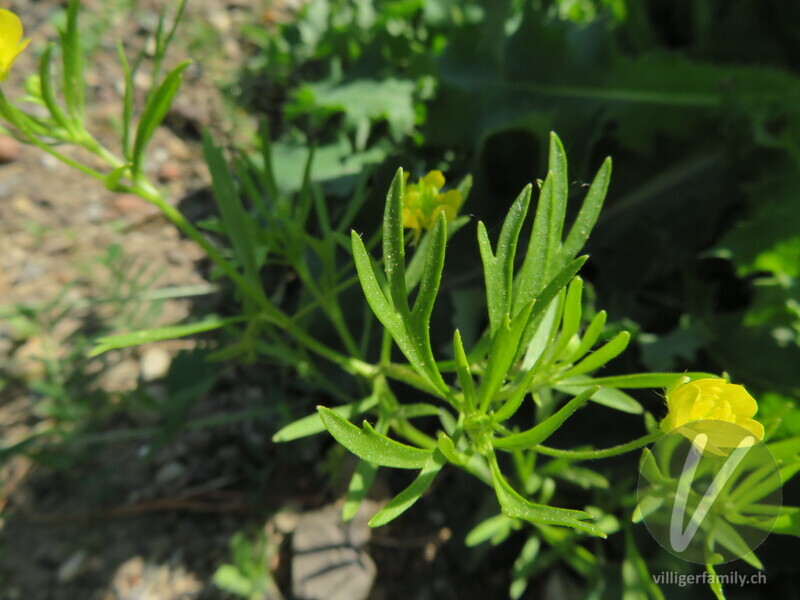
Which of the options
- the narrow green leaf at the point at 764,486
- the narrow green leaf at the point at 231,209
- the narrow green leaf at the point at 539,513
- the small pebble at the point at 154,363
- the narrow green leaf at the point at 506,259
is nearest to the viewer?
the narrow green leaf at the point at 539,513

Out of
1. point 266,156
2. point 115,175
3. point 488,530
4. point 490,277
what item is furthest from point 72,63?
point 488,530

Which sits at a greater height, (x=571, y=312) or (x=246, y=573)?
(x=571, y=312)

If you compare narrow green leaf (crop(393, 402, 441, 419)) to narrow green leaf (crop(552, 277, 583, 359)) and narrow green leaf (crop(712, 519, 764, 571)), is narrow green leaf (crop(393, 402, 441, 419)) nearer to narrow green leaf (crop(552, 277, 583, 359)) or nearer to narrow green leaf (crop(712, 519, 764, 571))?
narrow green leaf (crop(552, 277, 583, 359))

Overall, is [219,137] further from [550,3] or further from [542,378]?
[542,378]

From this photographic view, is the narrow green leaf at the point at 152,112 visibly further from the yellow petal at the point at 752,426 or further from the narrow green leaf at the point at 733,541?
the narrow green leaf at the point at 733,541

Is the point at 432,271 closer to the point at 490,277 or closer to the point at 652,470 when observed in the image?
the point at 490,277

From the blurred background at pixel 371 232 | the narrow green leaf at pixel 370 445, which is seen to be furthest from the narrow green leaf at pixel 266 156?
the narrow green leaf at pixel 370 445
